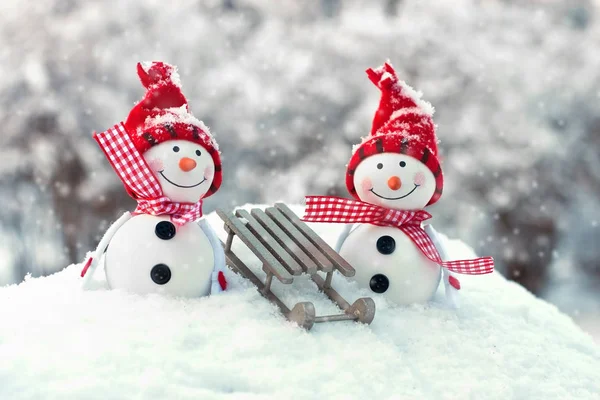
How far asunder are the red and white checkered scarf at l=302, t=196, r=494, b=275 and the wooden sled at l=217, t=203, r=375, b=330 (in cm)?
12

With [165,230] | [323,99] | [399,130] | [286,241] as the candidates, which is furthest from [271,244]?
[323,99]

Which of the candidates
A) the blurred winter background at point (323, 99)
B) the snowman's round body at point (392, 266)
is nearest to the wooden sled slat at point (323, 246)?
the snowman's round body at point (392, 266)

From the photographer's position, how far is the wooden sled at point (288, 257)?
2.44m

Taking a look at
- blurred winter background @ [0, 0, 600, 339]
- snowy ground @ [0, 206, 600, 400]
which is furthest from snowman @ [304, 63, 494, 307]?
blurred winter background @ [0, 0, 600, 339]

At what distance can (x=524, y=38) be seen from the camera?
20.2ft

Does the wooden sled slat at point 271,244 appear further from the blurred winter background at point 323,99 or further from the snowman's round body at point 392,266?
the blurred winter background at point 323,99

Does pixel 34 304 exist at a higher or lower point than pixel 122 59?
lower

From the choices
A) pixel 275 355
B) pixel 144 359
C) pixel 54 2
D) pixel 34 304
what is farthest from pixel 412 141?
pixel 54 2

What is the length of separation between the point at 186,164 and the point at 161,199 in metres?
0.17

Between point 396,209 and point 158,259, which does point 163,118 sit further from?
point 396,209

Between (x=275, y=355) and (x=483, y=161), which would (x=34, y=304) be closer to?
(x=275, y=355)

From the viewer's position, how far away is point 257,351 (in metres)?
2.12

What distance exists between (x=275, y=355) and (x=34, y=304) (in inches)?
35.6

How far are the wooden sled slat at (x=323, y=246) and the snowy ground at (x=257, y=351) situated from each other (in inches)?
6.1
